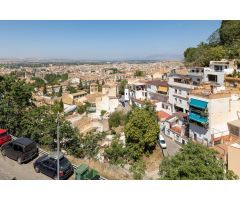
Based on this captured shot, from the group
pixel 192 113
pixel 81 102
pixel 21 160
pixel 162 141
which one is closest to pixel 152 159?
pixel 162 141

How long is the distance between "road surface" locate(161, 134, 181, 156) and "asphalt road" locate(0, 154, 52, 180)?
11.7 metres

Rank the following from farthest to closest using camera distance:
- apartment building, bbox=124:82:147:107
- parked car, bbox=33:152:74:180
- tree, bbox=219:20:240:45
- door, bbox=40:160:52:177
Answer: apartment building, bbox=124:82:147:107
tree, bbox=219:20:240:45
door, bbox=40:160:52:177
parked car, bbox=33:152:74:180

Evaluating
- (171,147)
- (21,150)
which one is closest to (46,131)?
(21,150)

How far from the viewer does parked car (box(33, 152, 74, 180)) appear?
842cm

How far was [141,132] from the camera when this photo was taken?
735 inches

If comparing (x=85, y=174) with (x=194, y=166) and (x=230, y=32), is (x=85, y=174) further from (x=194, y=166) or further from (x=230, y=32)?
(x=230, y=32)

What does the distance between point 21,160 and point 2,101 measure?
519cm

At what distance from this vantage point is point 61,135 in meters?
12.2

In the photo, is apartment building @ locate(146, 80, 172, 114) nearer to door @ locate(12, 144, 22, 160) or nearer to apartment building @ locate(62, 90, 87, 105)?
apartment building @ locate(62, 90, 87, 105)

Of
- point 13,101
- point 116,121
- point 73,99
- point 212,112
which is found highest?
point 13,101

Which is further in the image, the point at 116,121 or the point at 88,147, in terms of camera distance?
the point at 116,121

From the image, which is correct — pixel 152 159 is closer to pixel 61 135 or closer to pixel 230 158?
pixel 230 158

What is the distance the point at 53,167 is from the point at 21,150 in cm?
161

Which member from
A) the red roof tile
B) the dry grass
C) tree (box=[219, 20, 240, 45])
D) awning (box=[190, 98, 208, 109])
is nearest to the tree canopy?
tree (box=[219, 20, 240, 45])
